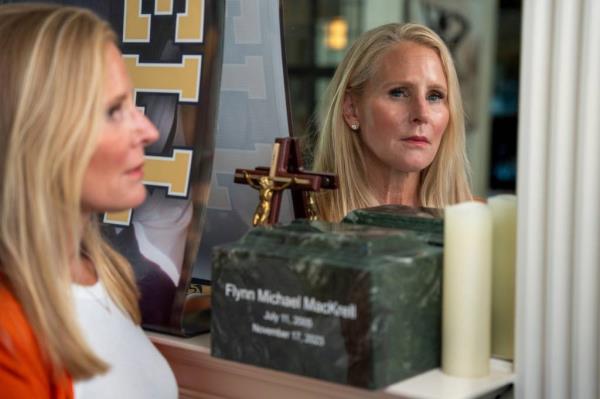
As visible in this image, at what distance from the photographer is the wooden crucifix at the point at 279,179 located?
1.33m

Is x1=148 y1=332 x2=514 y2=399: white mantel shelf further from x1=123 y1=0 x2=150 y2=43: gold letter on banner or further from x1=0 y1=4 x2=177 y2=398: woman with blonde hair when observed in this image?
x1=123 y1=0 x2=150 y2=43: gold letter on banner

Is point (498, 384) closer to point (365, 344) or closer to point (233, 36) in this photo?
point (365, 344)

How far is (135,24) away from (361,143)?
0.72 metres

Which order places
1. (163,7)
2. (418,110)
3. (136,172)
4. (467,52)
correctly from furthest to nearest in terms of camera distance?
(467,52), (418,110), (163,7), (136,172)

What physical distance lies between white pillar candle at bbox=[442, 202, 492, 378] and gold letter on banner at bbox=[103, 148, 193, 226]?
44 centimetres

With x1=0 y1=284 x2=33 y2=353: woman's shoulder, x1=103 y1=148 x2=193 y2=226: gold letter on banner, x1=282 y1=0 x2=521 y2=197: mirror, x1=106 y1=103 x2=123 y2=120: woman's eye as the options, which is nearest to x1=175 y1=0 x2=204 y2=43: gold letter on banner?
x1=103 y1=148 x2=193 y2=226: gold letter on banner

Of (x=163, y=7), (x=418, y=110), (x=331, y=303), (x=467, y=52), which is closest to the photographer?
(x=331, y=303)

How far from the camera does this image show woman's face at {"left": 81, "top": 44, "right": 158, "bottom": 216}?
3.76ft

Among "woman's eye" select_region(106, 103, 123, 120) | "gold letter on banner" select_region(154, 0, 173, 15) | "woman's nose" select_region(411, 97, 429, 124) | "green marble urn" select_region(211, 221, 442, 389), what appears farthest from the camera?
"woman's nose" select_region(411, 97, 429, 124)

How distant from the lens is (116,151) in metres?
1.15

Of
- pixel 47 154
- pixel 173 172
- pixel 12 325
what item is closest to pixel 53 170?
pixel 47 154

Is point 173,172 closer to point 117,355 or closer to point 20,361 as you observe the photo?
point 117,355

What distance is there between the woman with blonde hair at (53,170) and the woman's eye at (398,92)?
93cm

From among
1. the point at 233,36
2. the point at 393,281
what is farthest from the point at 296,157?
the point at 393,281
